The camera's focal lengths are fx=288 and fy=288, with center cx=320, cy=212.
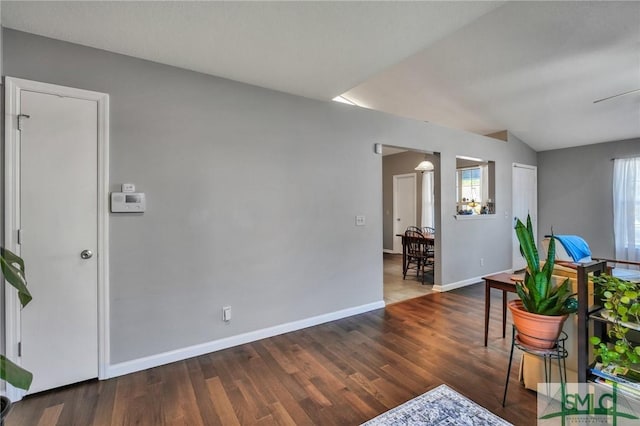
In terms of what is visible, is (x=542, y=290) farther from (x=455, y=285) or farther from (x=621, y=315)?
(x=455, y=285)

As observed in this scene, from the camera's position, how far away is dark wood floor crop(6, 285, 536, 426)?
174cm

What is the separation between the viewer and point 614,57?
120 inches

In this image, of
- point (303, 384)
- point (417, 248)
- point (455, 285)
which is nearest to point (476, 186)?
point (417, 248)

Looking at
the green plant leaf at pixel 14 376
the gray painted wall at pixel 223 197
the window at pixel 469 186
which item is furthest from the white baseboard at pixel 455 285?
the green plant leaf at pixel 14 376

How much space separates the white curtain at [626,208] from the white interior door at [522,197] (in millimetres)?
1158

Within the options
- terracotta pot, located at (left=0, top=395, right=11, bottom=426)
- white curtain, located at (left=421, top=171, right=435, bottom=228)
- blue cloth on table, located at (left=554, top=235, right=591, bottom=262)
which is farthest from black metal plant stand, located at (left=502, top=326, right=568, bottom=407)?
white curtain, located at (left=421, top=171, right=435, bottom=228)

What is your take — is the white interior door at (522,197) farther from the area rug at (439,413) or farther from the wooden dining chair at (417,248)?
the area rug at (439,413)

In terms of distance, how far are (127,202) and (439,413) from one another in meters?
2.57

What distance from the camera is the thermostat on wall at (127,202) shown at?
7.09ft

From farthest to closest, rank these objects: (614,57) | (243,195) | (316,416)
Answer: (614,57), (243,195), (316,416)

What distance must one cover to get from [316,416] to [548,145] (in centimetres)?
646

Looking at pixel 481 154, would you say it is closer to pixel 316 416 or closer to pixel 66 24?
pixel 316 416

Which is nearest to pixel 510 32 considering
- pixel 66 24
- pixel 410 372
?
pixel 410 372

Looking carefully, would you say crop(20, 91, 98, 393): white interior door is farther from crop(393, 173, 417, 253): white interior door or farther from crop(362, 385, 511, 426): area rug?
crop(393, 173, 417, 253): white interior door
